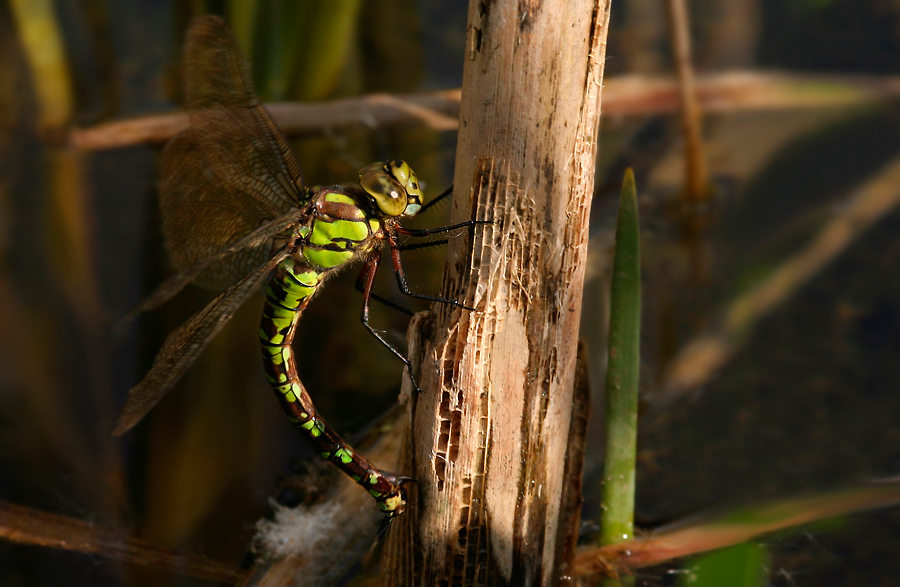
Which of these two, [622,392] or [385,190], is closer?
[622,392]

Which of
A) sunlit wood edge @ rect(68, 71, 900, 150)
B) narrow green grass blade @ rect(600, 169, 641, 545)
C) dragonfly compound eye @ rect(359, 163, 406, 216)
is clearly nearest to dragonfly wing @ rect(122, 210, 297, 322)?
dragonfly compound eye @ rect(359, 163, 406, 216)

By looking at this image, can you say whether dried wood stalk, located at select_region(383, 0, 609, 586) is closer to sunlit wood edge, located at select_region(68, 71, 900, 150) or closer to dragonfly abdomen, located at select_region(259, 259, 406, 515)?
dragonfly abdomen, located at select_region(259, 259, 406, 515)

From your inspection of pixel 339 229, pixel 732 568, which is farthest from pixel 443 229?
pixel 732 568

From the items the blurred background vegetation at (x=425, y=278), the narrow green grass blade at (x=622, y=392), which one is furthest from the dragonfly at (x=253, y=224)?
the narrow green grass blade at (x=622, y=392)

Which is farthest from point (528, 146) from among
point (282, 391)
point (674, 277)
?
point (674, 277)

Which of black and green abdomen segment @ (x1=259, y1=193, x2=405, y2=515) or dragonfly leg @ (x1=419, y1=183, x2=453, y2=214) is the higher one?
dragonfly leg @ (x1=419, y1=183, x2=453, y2=214)

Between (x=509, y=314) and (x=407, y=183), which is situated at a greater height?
(x=407, y=183)

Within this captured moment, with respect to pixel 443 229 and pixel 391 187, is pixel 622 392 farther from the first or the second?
pixel 391 187
